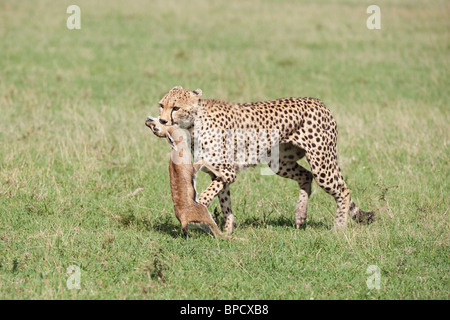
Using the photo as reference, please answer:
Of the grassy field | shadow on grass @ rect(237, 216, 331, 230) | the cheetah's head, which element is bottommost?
shadow on grass @ rect(237, 216, 331, 230)

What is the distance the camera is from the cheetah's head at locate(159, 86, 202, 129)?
653cm

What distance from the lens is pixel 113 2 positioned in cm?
2192

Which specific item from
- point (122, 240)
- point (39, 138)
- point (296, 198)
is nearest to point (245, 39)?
point (39, 138)

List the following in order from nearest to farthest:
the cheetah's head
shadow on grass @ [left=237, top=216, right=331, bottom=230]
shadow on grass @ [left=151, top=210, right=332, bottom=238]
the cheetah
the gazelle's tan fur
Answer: the gazelle's tan fur → the cheetah's head → the cheetah → shadow on grass @ [left=151, top=210, right=332, bottom=238] → shadow on grass @ [left=237, top=216, right=331, bottom=230]

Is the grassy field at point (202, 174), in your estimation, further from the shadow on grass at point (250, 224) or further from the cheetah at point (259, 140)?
the cheetah at point (259, 140)

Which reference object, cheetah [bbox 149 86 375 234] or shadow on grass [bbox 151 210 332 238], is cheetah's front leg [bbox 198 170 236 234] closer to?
cheetah [bbox 149 86 375 234]

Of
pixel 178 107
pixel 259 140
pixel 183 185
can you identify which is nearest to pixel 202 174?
pixel 259 140

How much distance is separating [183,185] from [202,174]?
2.68 metres

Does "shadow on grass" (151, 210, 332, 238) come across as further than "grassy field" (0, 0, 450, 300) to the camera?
Yes

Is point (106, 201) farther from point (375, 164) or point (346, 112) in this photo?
point (346, 112)

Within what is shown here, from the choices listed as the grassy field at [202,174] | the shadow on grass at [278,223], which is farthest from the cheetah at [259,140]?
the grassy field at [202,174]

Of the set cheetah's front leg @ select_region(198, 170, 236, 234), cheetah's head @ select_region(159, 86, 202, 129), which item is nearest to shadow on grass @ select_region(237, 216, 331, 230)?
cheetah's front leg @ select_region(198, 170, 236, 234)
